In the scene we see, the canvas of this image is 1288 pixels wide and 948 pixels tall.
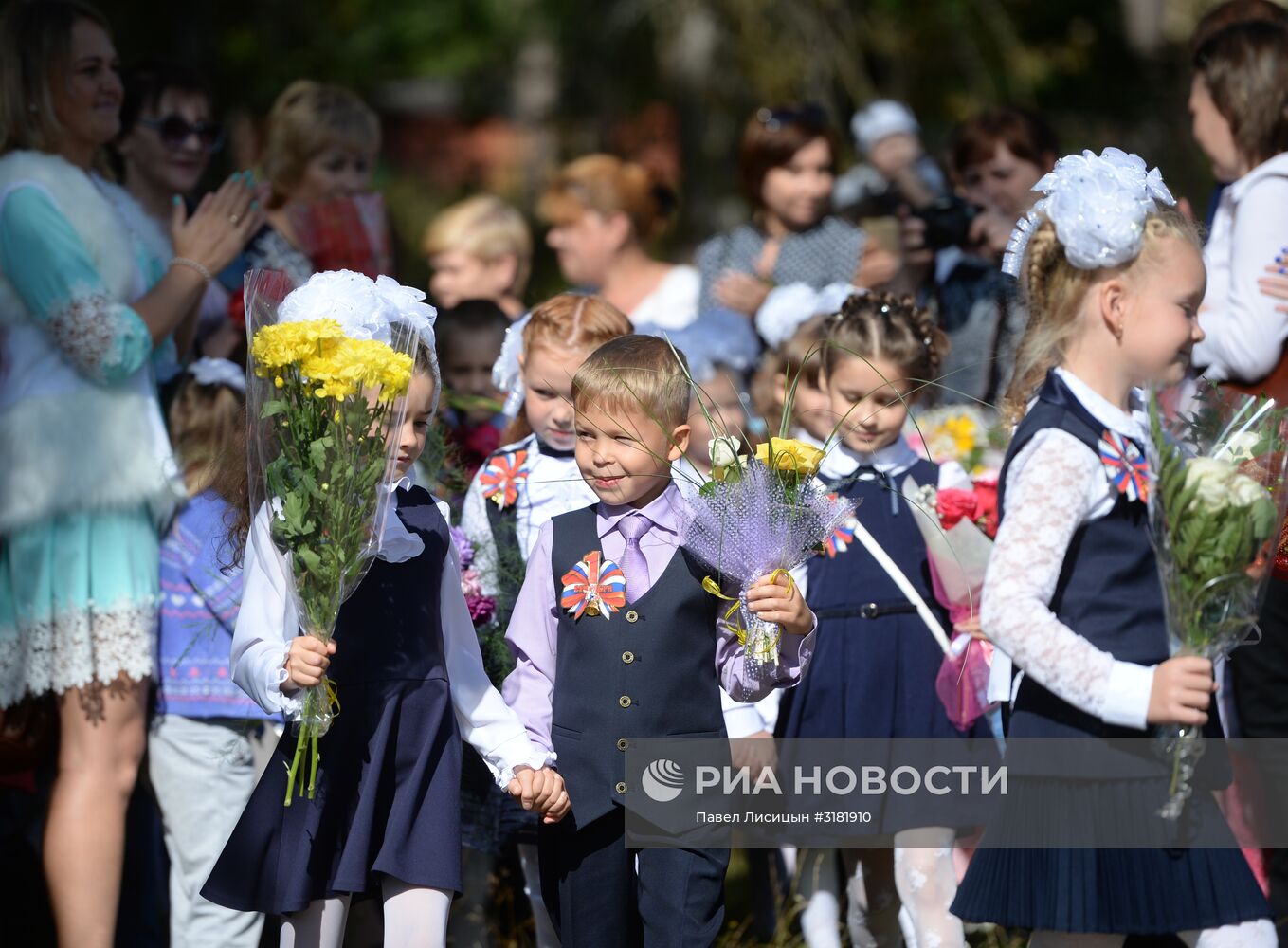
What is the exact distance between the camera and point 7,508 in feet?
14.4

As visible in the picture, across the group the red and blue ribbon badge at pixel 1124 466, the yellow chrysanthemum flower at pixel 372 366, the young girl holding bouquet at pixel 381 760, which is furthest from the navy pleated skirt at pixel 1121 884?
the yellow chrysanthemum flower at pixel 372 366

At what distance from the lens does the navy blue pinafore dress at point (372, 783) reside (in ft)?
11.5

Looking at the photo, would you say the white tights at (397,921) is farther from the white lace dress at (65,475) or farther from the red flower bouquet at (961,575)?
the red flower bouquet at (961,575)

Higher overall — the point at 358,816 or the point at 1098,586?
the point at 1098,586

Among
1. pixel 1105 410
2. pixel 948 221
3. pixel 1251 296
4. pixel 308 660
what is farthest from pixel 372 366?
pixel 948 221

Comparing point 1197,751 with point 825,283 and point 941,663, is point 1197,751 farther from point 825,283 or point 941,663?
point 825,283

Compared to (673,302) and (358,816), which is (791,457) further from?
(673,302)

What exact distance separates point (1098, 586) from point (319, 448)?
1.74 m

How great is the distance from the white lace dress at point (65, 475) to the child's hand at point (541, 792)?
1440mm

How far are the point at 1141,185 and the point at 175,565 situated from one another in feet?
9.46

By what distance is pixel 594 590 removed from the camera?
3.70 meters

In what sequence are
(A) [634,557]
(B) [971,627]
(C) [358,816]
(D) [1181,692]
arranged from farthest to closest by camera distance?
(B) [971,627]
(A) [634,557]
(C) [358,816]
(D) [1181,692]

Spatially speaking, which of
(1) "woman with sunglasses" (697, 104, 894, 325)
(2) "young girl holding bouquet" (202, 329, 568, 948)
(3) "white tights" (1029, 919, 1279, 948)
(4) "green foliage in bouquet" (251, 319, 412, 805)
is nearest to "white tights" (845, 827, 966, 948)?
(3) "white tights" (1029, 919, 1279, 948)

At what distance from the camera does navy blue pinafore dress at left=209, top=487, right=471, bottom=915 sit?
3.50 meters
